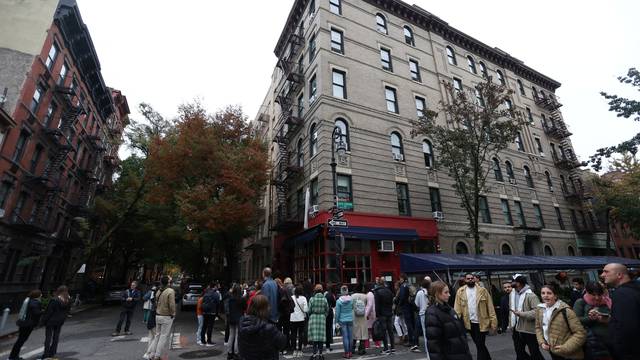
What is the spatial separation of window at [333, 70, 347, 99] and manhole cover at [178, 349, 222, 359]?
16244 mm

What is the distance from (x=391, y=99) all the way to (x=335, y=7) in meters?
8.06

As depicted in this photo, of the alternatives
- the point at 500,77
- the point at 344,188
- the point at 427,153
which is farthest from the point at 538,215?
the point at 344,188

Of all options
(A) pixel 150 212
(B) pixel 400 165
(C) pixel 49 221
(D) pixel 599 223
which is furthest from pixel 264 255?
(D) pixel 599 223

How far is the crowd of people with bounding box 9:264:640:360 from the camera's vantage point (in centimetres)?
393

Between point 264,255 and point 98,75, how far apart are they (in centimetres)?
2277

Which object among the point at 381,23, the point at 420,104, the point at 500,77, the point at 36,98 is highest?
the point at 381,23

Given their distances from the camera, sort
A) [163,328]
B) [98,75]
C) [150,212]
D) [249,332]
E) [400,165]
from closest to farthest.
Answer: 1. [249,332]
2. [163,328]
3. [400,165]
4. [150,212]
5. [98,75]

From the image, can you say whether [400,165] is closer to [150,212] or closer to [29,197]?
[150,212]

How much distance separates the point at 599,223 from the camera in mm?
32156

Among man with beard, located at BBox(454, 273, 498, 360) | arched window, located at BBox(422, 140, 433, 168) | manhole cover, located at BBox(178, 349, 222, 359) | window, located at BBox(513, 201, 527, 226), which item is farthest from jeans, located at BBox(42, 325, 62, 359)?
window, located at BBox(513, 201, 527, 226)

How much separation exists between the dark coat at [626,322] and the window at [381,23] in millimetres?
25309

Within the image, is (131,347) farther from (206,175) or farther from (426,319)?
(206,175)

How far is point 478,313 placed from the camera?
6.93 meters

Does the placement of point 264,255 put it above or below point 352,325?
above
